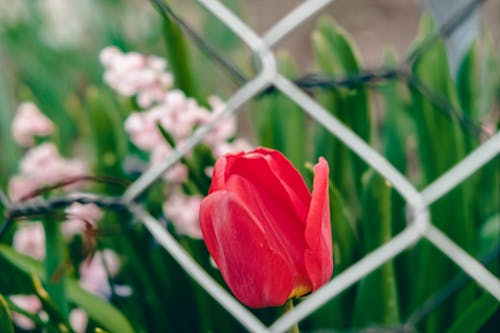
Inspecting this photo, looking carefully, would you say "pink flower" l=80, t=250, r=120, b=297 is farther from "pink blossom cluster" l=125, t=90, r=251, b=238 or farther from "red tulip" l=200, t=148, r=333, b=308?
"red tulip" l=200, t=148, r=333, b=308

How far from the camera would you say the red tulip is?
397 millimetres

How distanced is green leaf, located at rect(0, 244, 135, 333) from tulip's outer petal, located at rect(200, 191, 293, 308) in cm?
23

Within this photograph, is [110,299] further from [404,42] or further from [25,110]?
[404,42]

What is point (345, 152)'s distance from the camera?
81cm

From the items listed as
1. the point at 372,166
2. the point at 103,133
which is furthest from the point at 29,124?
the point at 372,166

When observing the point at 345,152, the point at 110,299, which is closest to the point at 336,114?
the point at 345,152

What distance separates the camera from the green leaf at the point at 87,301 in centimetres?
62

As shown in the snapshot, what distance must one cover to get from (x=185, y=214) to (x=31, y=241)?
0.16 metres

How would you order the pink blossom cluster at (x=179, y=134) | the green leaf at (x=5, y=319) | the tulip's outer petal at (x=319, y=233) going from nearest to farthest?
1. the tulip's outer petal at (x=319, y=233)
2. the green leaf at (x=5, y=319)
3. the pink blossom cluster at (x=179, y=134)

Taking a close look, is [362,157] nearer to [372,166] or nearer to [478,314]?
[372,166]

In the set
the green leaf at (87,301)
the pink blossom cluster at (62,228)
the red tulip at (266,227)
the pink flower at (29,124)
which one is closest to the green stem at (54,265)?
the green leaf at (87,301)

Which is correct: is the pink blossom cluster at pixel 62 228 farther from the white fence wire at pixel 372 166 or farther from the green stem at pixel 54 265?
the white fence wire at pixel 372 166

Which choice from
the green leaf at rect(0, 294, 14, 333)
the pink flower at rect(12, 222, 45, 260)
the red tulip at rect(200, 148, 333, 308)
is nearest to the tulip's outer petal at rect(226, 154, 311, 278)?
the red tulip at rect(200, 148, 333, 308)

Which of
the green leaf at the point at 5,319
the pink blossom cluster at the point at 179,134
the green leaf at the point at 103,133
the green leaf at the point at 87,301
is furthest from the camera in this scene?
the green leaf at the point at 103,133
